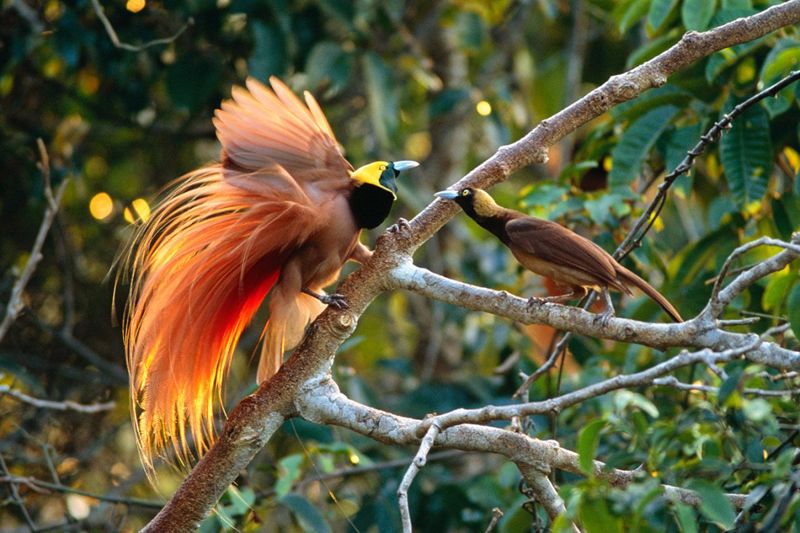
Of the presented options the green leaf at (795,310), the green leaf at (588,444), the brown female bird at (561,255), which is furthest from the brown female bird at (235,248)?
the green leaf at (795,310)

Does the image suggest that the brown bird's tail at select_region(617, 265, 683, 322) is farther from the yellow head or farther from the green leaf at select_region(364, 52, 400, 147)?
the green leaf at select_region(364, 52, 400, 147)

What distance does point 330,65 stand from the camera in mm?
4289

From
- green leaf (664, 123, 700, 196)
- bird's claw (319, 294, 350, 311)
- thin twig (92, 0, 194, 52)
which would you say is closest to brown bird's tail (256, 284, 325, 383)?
bird's claw (319, 294, 350, 311)

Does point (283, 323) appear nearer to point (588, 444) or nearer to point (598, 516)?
point (588, 444)

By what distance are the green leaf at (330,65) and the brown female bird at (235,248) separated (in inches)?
60.2

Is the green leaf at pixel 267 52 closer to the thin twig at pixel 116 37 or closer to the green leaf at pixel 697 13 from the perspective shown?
the thin twig at pixel 116 37

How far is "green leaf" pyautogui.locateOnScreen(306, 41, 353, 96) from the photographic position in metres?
4.22

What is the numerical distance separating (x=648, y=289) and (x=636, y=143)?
0.86m

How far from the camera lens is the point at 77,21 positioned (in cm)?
404

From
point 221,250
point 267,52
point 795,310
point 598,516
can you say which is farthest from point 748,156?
point 267,52

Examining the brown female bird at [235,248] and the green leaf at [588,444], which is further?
the brown female bird at [235,248]

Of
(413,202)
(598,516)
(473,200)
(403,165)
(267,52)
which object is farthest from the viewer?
(413,202)

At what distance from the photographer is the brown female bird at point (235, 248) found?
2486mm

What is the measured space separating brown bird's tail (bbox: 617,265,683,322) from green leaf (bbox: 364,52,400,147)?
203 cm
